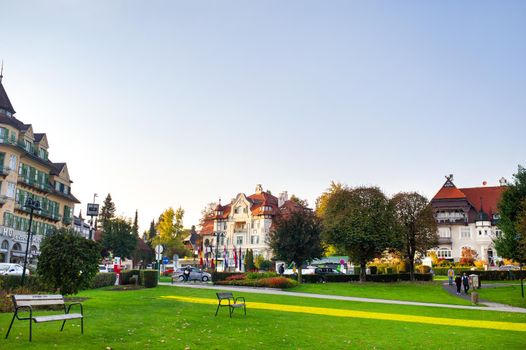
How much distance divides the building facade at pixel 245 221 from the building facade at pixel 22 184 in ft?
110

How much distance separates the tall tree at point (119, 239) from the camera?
81125 millimetres

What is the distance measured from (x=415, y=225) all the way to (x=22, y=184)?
4512cm

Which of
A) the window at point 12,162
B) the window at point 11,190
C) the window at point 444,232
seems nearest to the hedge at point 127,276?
the window at point 11,190

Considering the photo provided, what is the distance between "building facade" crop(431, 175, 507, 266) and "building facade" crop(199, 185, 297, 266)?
2888 centimetres

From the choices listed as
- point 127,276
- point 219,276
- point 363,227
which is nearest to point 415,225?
point 363,227

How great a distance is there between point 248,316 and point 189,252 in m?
76.2

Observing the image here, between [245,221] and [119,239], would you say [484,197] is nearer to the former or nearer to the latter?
[245,221]

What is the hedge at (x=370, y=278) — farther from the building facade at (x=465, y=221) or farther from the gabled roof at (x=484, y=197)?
the gabled roof at (x=484, y=197)

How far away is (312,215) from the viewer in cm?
5019

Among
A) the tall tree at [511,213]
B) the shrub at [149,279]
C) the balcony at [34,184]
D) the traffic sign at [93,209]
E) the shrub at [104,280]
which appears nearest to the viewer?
the shrub at [104,280]

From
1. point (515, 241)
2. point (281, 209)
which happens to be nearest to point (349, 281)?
point (515, 241)

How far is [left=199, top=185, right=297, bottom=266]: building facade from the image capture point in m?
91.1

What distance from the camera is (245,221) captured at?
94188 mm

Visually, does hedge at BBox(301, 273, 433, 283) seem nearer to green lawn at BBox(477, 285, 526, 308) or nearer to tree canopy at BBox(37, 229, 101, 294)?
green lawn at BBox(477, 285, 526, 308)
